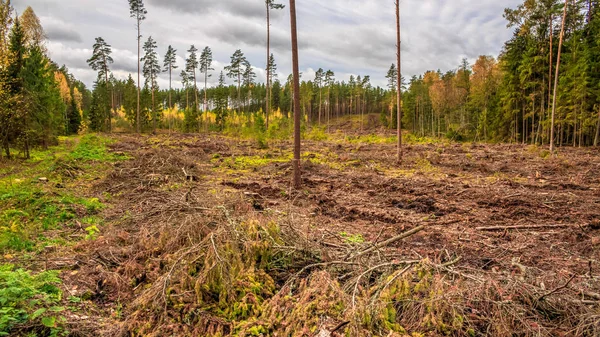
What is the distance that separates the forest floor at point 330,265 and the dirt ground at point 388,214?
4 cm

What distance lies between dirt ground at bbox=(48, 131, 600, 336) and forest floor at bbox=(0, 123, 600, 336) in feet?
0.13

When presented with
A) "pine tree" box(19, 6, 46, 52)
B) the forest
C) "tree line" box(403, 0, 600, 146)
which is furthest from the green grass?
"pine tree" box(19, 6, 46, 52)

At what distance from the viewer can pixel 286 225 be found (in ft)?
16.5

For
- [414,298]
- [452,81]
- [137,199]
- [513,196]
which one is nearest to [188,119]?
[452,81]

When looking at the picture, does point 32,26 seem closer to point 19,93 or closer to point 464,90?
point 19,93

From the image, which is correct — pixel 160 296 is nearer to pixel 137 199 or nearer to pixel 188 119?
pixel 137 199

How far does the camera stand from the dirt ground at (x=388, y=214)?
440cm

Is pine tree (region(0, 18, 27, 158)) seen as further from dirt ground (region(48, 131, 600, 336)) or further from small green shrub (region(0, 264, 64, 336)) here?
small green shrub (region(0, 264, 64, 336))

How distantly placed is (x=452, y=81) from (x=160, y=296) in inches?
2248

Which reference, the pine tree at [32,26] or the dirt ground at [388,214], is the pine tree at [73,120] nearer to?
the pine tree at [32,26]

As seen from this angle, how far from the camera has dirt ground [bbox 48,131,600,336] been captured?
4.40 meters

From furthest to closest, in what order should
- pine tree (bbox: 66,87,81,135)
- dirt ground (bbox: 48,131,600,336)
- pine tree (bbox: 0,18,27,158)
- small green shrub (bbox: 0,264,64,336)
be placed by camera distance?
pine tree (bbox: 66,87,81,135) → pine tree (bbox: 0,18,27,158) → dirt ground (bbox: 48,131,600,336) → small green shrub (bbox: 0,264,64,336)

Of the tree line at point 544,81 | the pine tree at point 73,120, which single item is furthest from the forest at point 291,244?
the pine tree at point 73,120

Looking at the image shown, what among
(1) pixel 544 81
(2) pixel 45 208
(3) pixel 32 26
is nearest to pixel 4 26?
(3) pixel 32 26
